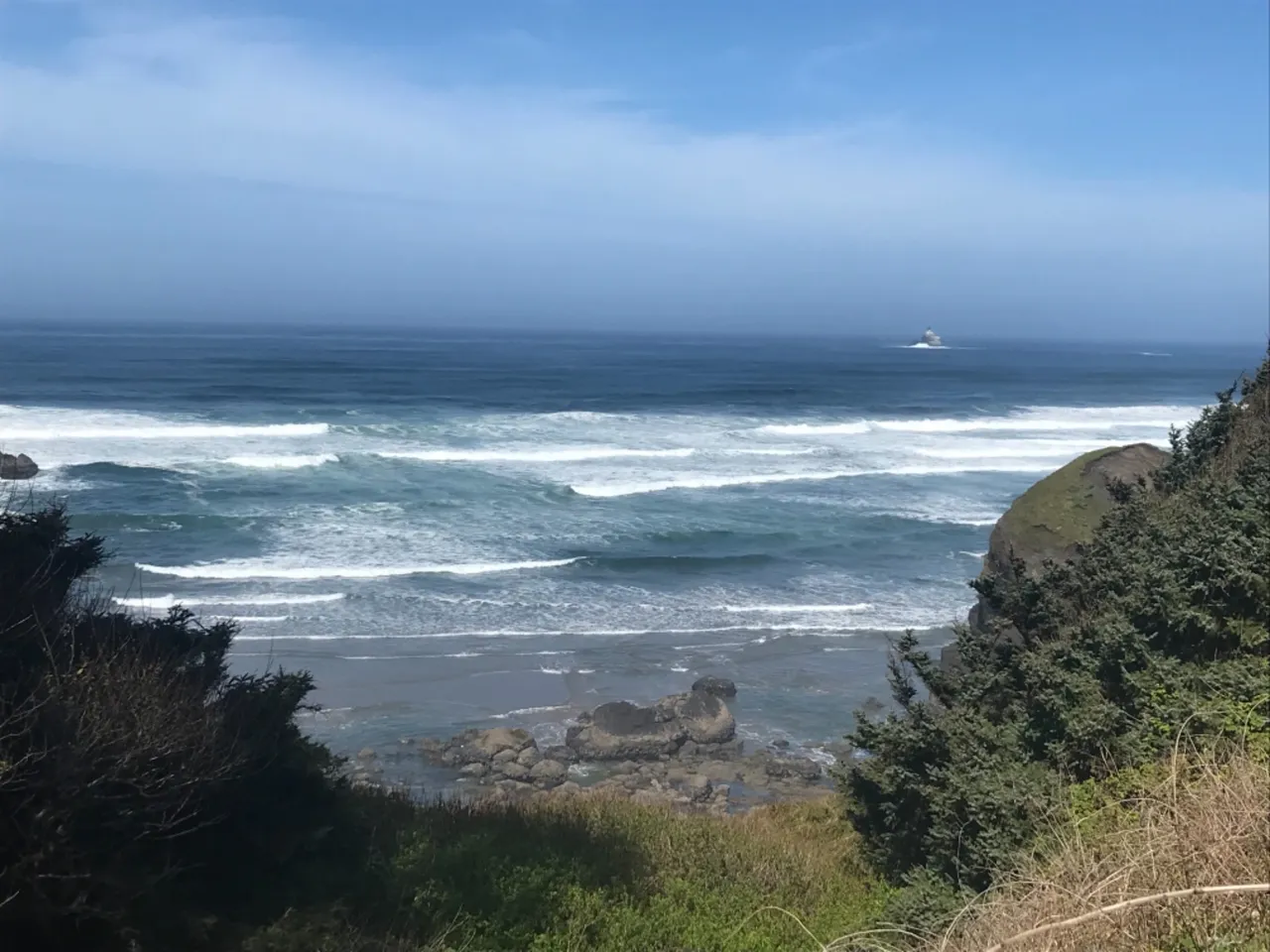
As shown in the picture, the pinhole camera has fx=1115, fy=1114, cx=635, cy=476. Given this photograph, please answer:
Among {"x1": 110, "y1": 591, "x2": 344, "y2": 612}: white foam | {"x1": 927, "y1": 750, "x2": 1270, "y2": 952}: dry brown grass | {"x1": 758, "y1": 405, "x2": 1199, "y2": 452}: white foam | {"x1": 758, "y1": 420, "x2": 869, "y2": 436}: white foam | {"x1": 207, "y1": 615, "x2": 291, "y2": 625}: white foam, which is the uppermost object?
{"x1": 758, "y1": 405, "x2": 1199, "y2": 452}: white foam

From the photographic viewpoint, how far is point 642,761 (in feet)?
49.0

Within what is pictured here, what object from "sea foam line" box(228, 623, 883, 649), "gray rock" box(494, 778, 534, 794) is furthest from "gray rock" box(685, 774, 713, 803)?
"sea foam line" box(228, 623, 883, 649)

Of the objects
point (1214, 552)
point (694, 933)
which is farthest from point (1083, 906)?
point (1214, 552)

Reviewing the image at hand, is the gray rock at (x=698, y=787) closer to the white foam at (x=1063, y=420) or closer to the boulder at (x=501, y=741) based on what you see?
the boulder at (x=501, y=741)

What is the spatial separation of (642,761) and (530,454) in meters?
26.4

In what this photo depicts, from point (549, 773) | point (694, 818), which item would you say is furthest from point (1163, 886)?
point (549, 773)

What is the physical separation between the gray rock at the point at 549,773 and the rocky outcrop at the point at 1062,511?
5.37 meters

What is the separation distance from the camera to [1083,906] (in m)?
4.00

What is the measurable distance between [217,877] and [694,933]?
10.4ft

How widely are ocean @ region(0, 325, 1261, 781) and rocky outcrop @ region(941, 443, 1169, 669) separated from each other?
10.1ft

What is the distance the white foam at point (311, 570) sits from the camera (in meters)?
22.5

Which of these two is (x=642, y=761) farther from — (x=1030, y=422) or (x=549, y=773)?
(x=1030, y=422)

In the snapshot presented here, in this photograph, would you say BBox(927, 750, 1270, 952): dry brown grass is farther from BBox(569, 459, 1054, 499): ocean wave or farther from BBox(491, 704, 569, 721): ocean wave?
BBox(569, 459, 1054, 499): ocean wave

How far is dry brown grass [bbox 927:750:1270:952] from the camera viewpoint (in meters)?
3.84
